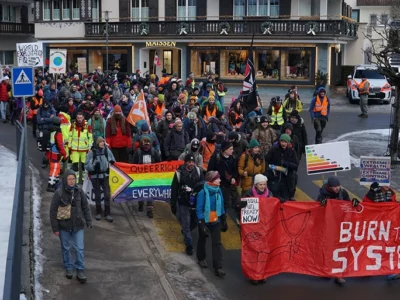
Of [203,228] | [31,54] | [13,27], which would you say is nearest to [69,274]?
[203,228]

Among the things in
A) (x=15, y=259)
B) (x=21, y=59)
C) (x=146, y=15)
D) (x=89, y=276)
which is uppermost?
(x=146, y=15)

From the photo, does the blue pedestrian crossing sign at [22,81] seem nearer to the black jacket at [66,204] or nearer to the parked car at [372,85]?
the black jacket at [66,204]

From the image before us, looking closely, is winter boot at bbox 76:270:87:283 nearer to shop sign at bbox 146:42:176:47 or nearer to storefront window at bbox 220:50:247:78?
storefront window at bbox 220:50:247:78

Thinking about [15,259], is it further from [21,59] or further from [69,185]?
[21,59]

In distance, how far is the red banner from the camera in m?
9.42

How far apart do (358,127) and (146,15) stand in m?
20.2

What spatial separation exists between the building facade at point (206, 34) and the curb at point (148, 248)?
22872 millimetres

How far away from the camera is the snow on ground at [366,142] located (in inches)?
730

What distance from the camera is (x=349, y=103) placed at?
33.8m

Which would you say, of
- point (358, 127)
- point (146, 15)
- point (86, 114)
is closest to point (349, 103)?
point (358, 127)

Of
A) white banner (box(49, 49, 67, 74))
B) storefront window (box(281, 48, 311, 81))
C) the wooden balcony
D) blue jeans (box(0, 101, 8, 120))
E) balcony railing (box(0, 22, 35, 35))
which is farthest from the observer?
the wooden balcony

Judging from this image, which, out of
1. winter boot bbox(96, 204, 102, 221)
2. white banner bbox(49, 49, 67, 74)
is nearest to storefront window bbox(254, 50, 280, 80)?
white banner bbox(49, 49, 67, 74)

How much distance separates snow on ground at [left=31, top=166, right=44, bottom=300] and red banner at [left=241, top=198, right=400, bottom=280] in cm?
301

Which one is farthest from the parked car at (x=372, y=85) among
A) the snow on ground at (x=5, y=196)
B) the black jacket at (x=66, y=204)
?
the black jacket at (x=66, y=204)
